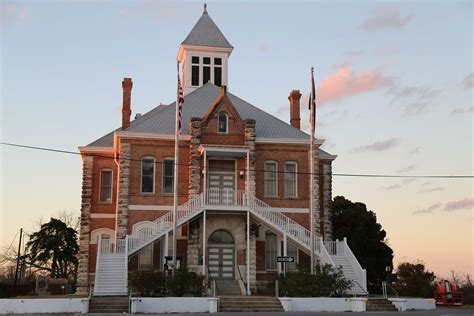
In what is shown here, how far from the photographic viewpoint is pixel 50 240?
46.5 meters

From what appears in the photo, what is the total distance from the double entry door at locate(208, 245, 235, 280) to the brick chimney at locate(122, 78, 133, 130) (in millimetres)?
8896

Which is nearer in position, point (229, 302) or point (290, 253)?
point (229, 302)

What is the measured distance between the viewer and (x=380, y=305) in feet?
95.1

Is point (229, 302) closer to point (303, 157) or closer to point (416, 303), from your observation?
point (416, 303)

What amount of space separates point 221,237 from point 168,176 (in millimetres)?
4464

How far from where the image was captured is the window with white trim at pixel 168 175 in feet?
119

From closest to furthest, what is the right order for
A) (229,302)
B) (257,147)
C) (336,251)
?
(229,302) → (336,251) → (257,147)

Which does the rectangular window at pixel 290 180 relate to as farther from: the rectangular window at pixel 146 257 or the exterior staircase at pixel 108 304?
the exterior staircase at pixel 108 304

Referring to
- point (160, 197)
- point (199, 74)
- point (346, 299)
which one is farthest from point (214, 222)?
point (199, 74)

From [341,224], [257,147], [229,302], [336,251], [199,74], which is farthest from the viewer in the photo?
[341,224]

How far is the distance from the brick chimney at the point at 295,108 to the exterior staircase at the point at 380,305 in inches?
595

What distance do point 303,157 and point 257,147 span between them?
2.77m

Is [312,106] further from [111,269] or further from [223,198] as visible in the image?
[111,269]

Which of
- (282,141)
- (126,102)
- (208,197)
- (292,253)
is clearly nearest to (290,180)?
(282,141)
